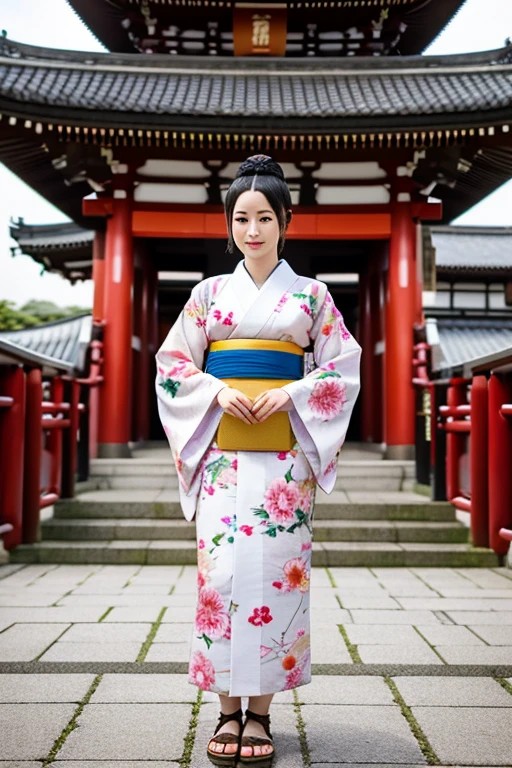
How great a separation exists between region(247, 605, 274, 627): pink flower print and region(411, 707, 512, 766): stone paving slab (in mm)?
627

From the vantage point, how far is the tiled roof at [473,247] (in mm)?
16100

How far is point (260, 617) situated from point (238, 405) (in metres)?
0.63

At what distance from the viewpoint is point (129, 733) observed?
2.19 meters

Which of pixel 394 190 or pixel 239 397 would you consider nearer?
pixel 239 397

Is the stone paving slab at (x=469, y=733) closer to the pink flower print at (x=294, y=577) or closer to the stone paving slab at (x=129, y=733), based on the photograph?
the pink flower print at (x=294, y=577)

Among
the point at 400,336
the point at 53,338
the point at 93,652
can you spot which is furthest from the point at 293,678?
the point at 53,338

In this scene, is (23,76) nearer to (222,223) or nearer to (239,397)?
(222,223)

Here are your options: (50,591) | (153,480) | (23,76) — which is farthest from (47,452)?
(23,76)

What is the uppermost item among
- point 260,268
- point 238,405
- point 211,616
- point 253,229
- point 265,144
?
point 265,144

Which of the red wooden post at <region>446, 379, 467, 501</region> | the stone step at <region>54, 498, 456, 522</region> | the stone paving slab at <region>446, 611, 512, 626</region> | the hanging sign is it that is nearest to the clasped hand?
the stone paving slab at <region>446, 611, 512, 626</region>

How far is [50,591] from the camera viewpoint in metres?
4.25

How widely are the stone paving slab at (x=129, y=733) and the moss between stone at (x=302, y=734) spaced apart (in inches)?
14.2

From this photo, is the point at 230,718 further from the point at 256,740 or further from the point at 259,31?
the point at 259,31

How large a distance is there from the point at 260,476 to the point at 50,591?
262 cm
